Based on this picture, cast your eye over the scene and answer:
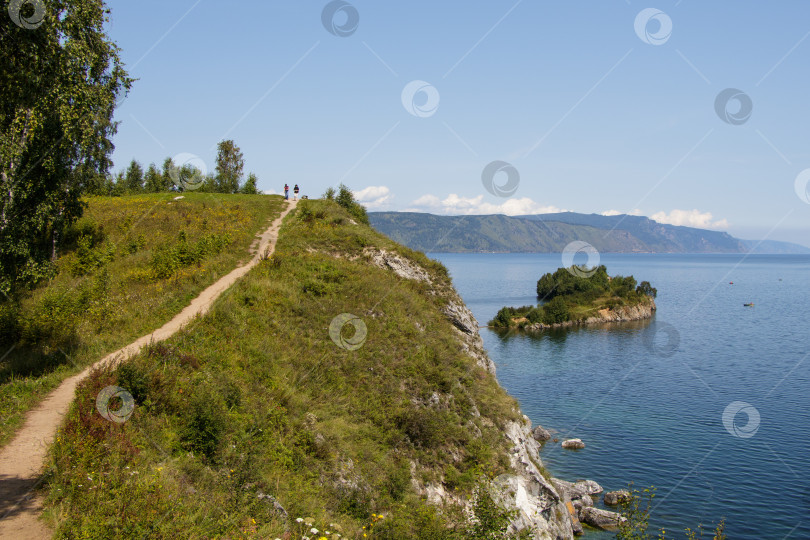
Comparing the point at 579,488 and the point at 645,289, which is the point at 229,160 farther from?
the point at 645,289

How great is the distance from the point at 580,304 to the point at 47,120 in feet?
434

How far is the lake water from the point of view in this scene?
38.0 m

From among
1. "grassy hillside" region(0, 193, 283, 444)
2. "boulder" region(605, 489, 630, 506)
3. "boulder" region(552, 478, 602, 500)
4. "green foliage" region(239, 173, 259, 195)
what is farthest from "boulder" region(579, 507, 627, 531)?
"green foliage" region(239, 173, 259, 195)

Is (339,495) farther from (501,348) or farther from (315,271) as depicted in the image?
(501,348)

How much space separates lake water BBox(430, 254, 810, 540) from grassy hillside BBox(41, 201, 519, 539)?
17.8 m

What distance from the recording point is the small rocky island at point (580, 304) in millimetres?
120562

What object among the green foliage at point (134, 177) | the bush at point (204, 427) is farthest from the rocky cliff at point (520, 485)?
the green foliage at point (134, 177)

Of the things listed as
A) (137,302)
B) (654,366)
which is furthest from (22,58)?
(654,366)

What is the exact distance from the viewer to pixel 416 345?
2933 centimetres

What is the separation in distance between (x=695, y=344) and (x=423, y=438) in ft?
296

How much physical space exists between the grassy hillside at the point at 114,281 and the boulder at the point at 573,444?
117 feet

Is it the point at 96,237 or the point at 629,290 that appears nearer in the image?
the point at 96,237

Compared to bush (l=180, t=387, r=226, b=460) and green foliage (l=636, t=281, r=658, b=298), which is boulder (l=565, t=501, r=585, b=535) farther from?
green foliage (l=636, t=281, r=658, b=298)

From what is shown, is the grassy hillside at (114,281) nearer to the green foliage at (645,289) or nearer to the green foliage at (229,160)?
the green foliage at (229,160)
